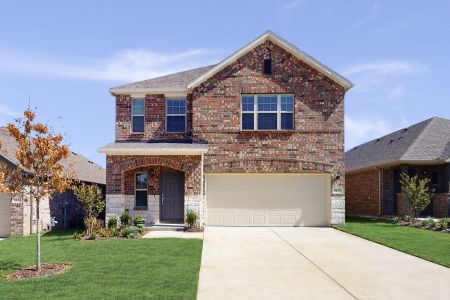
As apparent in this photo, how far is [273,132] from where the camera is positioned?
20.2 meters

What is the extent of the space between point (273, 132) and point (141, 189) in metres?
6.59

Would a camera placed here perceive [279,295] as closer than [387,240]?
Yes

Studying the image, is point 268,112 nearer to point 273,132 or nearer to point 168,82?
point 273,132

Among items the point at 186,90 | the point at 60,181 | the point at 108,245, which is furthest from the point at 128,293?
the point at 186,90

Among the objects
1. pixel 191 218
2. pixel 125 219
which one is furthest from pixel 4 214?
pixel 191 218

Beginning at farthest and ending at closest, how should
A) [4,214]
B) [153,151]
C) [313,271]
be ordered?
[153,151]
[4,214]
[313,271]

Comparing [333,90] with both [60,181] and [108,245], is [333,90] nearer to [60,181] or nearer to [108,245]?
[108,245]

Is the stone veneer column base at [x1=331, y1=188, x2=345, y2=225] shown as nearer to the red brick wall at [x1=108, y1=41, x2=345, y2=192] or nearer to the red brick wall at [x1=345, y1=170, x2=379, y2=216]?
the red brick wall at [x1=108, y1=41, x2=345, y2=192]

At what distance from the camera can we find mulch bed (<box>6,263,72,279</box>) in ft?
33.1

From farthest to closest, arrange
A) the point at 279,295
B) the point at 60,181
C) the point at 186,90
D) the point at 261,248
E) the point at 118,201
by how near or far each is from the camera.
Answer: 1. the point at 186,90
2. the point at 118,201
3. the point at 261,248
4. the point at 60,181
5. the point at 279,295

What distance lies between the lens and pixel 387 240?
51.2 feet

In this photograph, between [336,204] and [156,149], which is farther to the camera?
[336,204]

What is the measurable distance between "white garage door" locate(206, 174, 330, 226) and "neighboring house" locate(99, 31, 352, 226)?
0.05m

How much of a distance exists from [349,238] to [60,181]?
10564 mm
